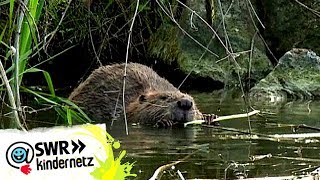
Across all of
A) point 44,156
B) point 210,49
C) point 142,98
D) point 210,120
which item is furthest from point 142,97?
point 44,156

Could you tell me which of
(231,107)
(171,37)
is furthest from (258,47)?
(231,107)

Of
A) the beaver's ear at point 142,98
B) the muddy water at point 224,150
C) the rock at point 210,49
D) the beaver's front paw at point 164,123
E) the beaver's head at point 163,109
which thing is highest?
the rock at point 210,49

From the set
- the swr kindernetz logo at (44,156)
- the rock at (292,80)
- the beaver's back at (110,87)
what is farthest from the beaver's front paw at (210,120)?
the swr kindernetz logo at (44,156)

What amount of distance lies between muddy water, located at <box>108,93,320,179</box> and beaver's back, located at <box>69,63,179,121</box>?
29.5 inches

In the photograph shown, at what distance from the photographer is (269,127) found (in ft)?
14.9

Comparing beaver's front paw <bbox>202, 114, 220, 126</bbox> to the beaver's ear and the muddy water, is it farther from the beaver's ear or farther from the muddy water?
the beaver's ear

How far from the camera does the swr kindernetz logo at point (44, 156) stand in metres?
1.51

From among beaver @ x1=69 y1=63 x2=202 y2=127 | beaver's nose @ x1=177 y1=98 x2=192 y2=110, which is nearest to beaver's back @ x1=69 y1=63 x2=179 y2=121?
beaver @ x1=69 y1=63 x2=202 y2=127

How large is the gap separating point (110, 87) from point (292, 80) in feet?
8.17

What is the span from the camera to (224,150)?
360cm

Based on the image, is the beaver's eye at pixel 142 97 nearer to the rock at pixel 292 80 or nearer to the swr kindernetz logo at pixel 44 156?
the rock at pixel 292 80

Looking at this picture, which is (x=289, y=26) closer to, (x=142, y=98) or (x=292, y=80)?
(x=292, y=80)

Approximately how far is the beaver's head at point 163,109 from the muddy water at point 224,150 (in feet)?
0.70

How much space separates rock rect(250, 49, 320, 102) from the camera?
714 cm
